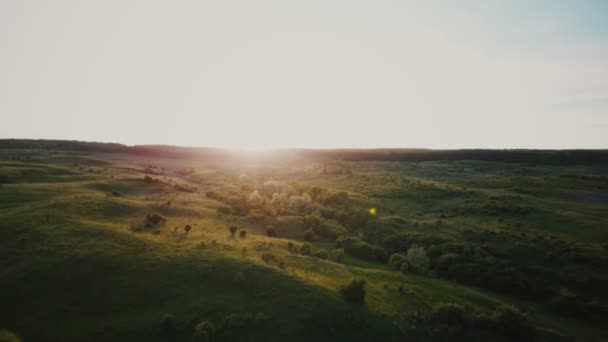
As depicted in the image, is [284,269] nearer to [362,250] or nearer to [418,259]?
[362,250]

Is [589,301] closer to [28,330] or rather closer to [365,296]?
[365,296]

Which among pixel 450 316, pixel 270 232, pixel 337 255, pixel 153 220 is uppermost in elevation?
pixel 153 220

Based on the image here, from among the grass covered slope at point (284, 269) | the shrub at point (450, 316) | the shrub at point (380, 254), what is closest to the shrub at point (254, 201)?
the grass covered slope at point (284, 269)

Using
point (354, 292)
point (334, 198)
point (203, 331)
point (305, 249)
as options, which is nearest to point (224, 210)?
point (305, 249)

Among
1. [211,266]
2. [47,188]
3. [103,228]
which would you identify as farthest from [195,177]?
[211,266]

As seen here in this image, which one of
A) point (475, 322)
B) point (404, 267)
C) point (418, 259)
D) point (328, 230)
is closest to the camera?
point (475, 322)
